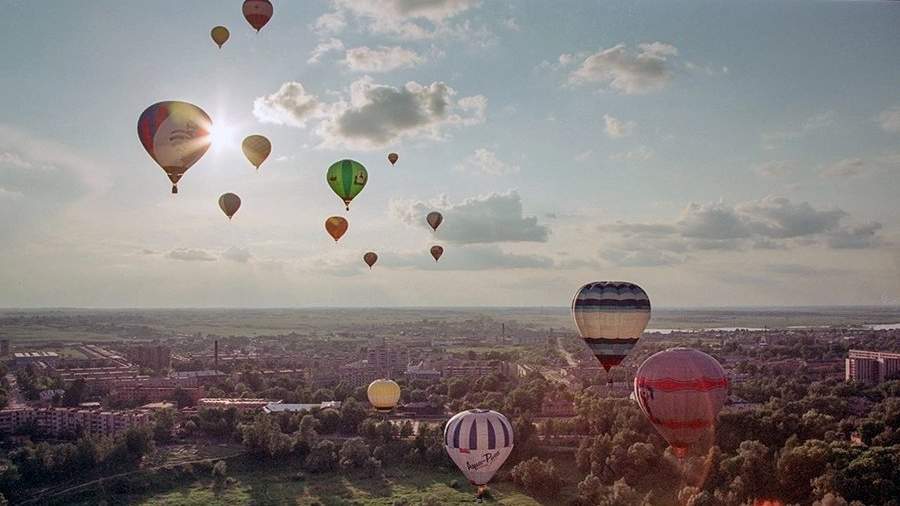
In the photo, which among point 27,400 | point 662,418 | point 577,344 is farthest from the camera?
point 577,344

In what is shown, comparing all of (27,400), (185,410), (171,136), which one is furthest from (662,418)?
(27,400)

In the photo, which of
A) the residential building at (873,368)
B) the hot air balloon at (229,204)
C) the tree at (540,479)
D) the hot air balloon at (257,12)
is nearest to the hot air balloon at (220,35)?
the hot air balloon at (257,12)

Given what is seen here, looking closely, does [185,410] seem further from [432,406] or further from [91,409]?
[432,406]

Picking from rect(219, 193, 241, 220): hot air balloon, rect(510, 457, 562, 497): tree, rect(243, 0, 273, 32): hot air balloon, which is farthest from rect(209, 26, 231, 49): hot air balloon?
rect(510, 457, 562, 497): tree

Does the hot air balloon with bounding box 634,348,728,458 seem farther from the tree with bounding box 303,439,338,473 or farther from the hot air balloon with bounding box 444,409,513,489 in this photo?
the tree with bounding box 303,439,338,473

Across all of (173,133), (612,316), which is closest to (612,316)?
(612,316)

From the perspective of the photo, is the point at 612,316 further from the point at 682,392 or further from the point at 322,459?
the point at 322,459

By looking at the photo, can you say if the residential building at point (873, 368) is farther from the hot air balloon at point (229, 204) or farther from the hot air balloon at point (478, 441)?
the hot air balloon at point (229, 204)

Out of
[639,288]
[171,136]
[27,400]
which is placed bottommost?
[27,400]
